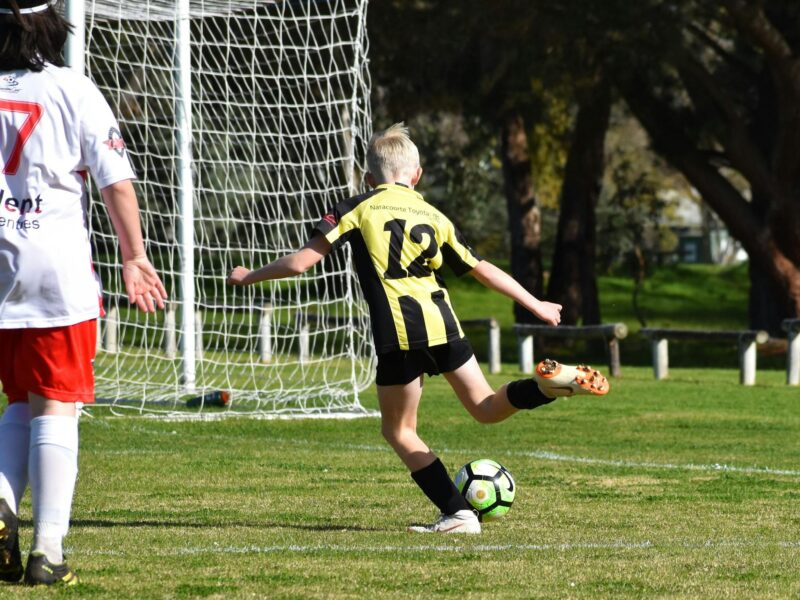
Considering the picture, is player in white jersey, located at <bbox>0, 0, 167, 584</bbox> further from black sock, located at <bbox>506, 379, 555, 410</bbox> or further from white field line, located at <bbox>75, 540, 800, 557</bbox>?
black sock, located at <bbox>506, 379, 555, 410</bbox>

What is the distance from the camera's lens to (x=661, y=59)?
21.9 metres

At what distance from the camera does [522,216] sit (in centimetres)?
2803

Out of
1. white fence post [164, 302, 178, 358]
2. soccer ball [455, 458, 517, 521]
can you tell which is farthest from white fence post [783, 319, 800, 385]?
soccer ball [455, 458, 517, 521]

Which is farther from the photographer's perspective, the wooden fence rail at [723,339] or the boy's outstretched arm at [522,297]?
the wooden fence rail at [723,339]

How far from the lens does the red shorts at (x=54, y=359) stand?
4.77 m

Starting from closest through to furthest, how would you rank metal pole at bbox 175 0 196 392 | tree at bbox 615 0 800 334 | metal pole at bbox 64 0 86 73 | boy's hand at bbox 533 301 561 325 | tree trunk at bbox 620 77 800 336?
boy's hand at bbox 533 301 561 325 → metal pole at bbox 64 0 86 73 → metal pole at bbox 175 0 196 392 → tree at bbox 615 0 800 334 → tree trunk at bbox 620 77 800 336

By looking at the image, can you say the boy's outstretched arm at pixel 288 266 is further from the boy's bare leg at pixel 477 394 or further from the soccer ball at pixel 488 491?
the soccer ball at pixel 488 491

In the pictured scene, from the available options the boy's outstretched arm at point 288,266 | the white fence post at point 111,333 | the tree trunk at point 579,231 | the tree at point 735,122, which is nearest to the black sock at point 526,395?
the boy's outstretched arm at point 288,266

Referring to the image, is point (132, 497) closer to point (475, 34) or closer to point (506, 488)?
point (506, 488)

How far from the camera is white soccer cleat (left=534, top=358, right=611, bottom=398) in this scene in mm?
6043

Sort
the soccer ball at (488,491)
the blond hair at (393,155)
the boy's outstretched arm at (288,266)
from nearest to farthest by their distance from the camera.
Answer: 1. the boy's outstretched arm at (288,266)
2. the blond hair at (393,155)
3. the soccer ball at (488,491)

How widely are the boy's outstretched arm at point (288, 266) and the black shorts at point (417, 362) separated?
1.78 feet

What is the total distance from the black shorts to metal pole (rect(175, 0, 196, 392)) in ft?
22.3

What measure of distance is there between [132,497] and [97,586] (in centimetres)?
290
